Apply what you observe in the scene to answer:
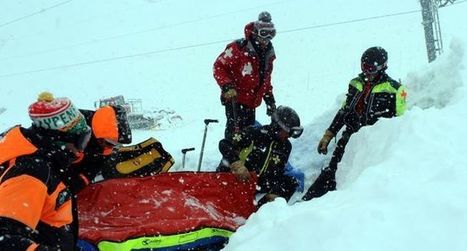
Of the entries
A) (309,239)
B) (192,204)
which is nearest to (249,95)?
(192,204)

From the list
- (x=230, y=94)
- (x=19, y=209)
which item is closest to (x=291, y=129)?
(x=230, y=94)

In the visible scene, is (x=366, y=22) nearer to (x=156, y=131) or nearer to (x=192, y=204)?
(x=156, y=131)

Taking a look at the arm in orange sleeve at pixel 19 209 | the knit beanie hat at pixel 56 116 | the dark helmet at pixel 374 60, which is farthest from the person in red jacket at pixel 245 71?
the arm in orange sleeve at pixel 19 209

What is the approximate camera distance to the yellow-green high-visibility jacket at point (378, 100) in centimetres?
489

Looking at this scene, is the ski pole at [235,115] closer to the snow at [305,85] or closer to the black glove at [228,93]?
the black glove at [228,93]

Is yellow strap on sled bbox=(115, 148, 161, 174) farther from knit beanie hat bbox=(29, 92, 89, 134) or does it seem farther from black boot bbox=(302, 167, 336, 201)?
knit beanie hat bbox=(29, 92, 89, 134)

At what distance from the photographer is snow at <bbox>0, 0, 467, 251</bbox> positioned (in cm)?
230

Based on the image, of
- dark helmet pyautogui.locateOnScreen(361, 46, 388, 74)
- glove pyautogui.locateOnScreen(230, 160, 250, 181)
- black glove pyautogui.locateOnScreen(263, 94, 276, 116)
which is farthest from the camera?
black glove pyautogui.locateOnScreen(263, 94, 276, 116)

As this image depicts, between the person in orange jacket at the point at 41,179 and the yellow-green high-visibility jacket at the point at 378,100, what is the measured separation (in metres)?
2.93

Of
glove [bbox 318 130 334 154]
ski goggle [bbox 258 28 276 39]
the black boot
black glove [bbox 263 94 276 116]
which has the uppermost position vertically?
ski goggle [bbox 258 28 276 39]

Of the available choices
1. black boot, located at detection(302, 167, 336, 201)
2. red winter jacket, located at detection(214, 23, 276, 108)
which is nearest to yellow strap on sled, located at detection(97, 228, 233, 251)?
black boot, located at detection(302, 167, 336, 201)

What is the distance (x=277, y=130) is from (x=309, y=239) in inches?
100

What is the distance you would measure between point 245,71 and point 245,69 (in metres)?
0.02

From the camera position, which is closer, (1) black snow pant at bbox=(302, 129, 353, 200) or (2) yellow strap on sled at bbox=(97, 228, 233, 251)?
(2) yellow strap on sled at bbox=(97, 228, 233, 251)
